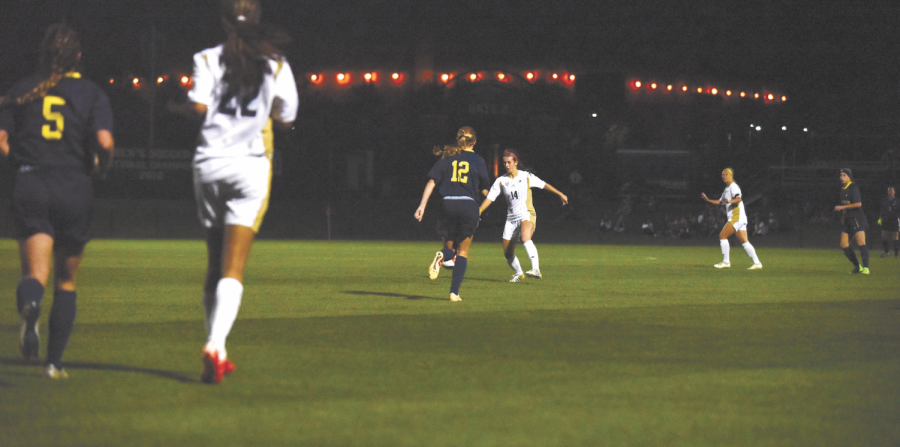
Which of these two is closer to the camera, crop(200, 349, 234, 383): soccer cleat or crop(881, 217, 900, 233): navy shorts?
crop(200, 349, 234, 383): soccer cleat

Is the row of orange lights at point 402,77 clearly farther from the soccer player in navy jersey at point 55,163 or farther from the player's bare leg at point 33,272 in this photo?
the player's bare leg at point 33,272

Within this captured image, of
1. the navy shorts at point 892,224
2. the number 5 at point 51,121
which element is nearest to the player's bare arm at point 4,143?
the number 5 at point 51,121

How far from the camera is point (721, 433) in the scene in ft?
14.7

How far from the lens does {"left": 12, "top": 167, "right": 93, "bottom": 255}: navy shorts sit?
5.60 m

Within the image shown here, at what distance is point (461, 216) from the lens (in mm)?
11539

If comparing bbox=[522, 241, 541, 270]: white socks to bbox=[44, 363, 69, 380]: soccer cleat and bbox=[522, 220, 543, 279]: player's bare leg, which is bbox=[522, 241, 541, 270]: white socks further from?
bbox=[44, 363, 69, 380]: soccer cleat

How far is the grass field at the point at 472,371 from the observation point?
4469mm

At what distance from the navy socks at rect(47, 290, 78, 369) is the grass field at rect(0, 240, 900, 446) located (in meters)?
0.18

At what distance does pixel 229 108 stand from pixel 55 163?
3.53 feet

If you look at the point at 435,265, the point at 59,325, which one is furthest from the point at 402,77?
the point at 59,325

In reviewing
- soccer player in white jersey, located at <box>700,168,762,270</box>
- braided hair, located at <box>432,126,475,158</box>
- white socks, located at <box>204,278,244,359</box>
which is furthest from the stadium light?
white socks, located at <box>204,278,244,359</box>

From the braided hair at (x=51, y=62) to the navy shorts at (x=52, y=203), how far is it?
1.42 ft

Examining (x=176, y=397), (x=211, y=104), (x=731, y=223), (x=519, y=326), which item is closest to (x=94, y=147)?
(x=211, y=104)

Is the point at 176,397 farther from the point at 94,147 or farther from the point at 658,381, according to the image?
the point at 658,381
